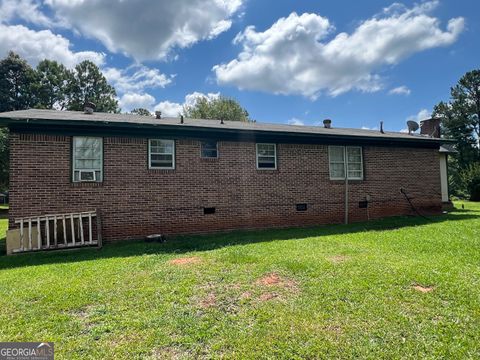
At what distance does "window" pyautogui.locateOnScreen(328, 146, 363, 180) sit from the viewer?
36.0 feet

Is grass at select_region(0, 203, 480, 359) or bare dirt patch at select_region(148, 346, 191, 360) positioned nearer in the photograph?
bare dirt patch at select_region(148, 346, 191, 360)

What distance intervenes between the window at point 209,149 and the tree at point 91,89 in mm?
35541

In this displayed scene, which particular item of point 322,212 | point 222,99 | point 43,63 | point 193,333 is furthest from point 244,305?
point 43,63

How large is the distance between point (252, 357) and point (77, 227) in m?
6.93

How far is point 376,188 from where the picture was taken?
11430 millimetres

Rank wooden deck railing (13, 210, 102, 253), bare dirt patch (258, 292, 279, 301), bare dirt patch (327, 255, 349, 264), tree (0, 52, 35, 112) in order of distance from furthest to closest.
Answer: tree (0, 52, 35, 112), wooden deck railing (13, 210, 102, 253), bare dirt patch (327, 255, 349, 264), bare dirt patch (258, 292, 279, 301)

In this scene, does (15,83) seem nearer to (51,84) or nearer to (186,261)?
(51,84)

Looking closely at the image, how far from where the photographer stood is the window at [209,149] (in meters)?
9.50

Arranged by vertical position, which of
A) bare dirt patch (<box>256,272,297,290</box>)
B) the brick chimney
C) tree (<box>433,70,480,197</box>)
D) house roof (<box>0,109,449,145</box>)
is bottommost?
bare dirt patch (<box>256,272,297,290</box>)

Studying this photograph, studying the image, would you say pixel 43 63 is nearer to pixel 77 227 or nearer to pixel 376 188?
pixel 77 227

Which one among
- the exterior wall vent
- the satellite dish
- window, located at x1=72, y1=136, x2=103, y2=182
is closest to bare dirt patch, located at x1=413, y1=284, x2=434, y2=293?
the exterior wall vent

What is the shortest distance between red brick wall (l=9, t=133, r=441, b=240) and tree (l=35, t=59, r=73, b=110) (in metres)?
33.4

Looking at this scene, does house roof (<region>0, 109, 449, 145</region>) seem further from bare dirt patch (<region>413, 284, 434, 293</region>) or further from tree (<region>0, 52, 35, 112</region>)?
tree (<region>0, 52, 35, 112</region>)

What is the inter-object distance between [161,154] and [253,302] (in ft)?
20.5
